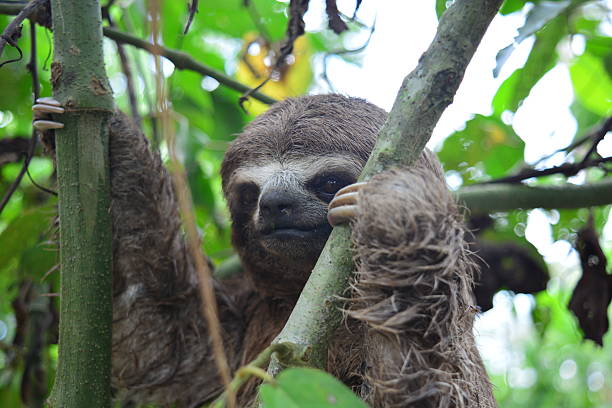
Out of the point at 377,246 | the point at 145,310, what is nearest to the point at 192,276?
the point at 145,310

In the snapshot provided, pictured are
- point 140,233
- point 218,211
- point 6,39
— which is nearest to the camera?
point 6,39

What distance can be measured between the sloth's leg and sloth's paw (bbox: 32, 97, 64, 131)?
1.35 m

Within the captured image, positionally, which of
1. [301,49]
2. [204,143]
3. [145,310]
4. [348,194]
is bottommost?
[145,310]

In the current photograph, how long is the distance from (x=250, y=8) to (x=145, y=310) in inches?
120

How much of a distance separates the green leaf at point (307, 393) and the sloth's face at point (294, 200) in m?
2.55

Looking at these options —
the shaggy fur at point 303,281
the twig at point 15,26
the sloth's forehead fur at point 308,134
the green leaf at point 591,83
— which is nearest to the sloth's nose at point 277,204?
the shaggy fur at point 303,281

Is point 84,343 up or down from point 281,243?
down

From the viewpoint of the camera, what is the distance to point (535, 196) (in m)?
5.53

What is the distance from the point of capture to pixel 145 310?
565 cm

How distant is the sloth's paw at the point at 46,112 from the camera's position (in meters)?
3.38

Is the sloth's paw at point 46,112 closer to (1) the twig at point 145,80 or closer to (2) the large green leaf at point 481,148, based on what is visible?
(1) the twig at point 145,80

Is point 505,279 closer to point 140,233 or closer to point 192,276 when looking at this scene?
point 192,276

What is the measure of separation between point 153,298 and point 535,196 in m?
3.54

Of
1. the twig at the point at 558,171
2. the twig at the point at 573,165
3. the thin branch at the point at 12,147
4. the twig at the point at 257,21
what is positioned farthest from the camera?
the twig at the point at 257,21
